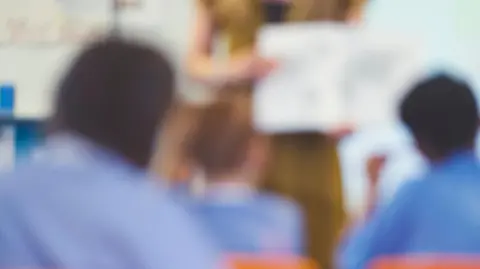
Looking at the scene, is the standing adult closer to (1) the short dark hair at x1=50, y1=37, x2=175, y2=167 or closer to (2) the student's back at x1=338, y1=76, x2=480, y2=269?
(2) the student's back at x1=338, y1=76, x2=480, y2=269

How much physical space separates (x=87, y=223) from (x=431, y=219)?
0.93m

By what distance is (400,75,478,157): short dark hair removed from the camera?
2.16 metres

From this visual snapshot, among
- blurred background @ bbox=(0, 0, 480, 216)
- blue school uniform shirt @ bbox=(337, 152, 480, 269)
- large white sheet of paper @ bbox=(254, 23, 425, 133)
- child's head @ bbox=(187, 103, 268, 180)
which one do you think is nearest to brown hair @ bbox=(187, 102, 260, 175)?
child's head @ bbox=(187, 103, 268, 180)

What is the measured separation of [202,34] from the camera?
9.77ft

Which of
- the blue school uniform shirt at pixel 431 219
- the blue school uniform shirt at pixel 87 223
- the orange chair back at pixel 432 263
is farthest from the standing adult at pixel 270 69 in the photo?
the blue school uniform shirt at pixel 87 223

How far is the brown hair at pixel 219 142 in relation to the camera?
2207 millimetres

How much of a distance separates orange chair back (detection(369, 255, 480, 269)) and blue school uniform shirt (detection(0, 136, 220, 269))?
62cm

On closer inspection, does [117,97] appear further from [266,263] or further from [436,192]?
[436,192]

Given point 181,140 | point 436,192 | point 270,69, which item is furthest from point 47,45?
point 436,192

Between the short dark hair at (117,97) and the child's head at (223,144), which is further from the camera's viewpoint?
the child's head at (223,144)

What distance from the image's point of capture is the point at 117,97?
127cm

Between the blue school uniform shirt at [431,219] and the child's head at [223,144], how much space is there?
1.11 feet

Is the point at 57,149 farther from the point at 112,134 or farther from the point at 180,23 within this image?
the point at 180,23

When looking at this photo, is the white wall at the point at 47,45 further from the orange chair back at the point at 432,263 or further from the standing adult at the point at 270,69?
the orange chair back at the point at 432,263
